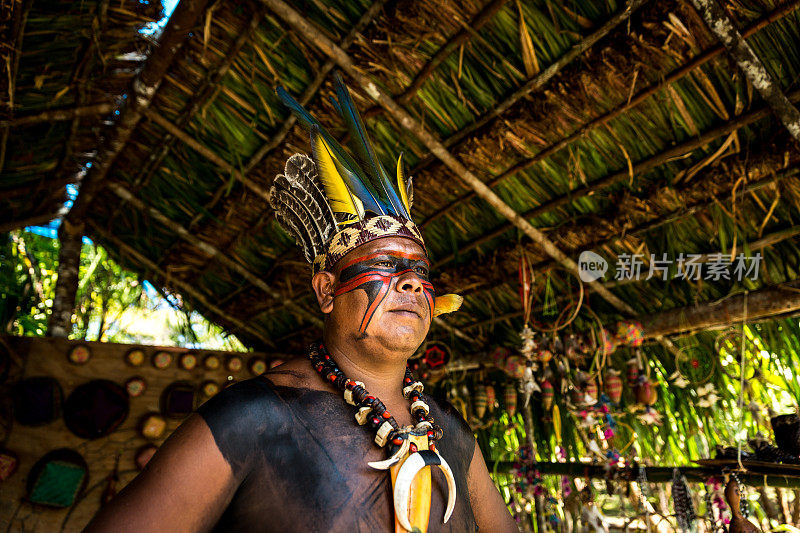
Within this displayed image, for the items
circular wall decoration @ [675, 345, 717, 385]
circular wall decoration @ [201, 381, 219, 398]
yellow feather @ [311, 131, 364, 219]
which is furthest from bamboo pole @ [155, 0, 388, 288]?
circular wall decoration @ [675, 345, 717, 385]

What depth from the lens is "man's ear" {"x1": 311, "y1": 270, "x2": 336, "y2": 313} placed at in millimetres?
1464

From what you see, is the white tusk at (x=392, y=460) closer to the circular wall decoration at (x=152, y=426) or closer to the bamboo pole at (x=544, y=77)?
the bamboo pole at (x=544, y=77)

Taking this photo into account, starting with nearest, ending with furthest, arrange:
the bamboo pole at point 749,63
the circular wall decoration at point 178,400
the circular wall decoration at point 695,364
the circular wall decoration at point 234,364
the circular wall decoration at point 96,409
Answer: the bamboo pole at point 749,63, the circular wall decoration at point 695,364, the circular wall decoration at point 96,409, the circular wall decoration at point 178,400, the circular wall decoration at point 234,364

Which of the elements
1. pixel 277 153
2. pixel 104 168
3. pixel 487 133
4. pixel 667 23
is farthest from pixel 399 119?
pixel 104 168

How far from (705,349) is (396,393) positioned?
2498 millimetres

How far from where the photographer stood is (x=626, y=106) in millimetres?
2285

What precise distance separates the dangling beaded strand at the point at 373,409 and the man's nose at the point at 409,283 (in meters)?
0.26

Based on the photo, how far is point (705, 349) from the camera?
320 centimetres

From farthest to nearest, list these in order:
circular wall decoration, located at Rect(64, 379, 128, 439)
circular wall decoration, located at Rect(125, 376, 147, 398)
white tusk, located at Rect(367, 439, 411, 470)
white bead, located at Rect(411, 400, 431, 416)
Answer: circular wall decoration, located at Rect(125, 376, 147, 398) < circular wall decoration, located at Rect(64, 379, 128, 439) < white bead, located at Rect(411, 400, 431, 416) < white tusk, located at Rect(367, 439, 411, 470)

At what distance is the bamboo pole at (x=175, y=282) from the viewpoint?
4934 millimetres

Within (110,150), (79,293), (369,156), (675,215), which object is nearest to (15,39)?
(110,150)

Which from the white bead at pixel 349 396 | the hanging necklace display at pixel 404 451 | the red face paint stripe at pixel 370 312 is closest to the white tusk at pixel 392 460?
the hanging necklace display at pixel 404 451

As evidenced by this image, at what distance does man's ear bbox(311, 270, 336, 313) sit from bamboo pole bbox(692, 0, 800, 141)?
5.00 ft

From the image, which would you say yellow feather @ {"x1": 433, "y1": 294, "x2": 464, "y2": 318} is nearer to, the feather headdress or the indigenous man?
the indigenous man
